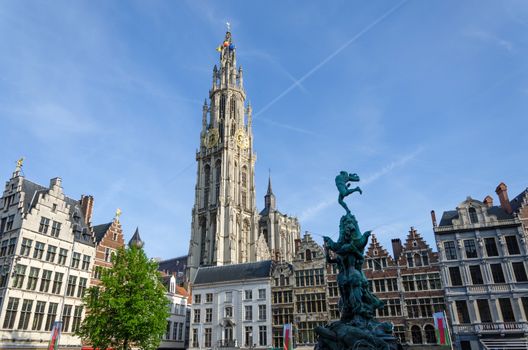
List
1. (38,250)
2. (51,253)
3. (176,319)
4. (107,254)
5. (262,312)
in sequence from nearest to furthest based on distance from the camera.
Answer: (38,250)
(51,253)
(107,254)
(262,312)
(176,319)

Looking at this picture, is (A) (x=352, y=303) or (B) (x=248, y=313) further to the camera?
(B) (x=248, y=313)

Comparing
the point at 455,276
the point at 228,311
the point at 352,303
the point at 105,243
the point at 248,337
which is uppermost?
the point at 105,243

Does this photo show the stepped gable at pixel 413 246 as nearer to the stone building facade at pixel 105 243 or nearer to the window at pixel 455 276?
the window at pixel 455 276

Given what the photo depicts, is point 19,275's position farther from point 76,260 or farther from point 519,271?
point 519,271

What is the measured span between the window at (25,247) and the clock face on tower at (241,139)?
60994 mm

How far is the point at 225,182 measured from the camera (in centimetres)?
8488

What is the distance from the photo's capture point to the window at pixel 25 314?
33.4m

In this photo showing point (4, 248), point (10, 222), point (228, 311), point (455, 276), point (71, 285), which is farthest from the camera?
point (228, 311)

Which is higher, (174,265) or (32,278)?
(174,265)

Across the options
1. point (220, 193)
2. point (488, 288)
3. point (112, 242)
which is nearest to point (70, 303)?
point (112, 242)

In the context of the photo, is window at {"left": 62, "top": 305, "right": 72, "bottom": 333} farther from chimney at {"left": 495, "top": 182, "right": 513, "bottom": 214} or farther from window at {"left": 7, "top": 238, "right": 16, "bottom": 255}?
chimney at {"left": 495, "top": 182, "right": 513, "bottom": 214}

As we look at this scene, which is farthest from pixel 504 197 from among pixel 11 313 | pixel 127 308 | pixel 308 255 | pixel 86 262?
pixel 11 313

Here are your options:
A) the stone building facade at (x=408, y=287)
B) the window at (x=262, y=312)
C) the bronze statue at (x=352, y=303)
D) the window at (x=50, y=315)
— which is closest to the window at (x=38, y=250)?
the window at (x=50, y=315)

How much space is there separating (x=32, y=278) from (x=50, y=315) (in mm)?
3765
